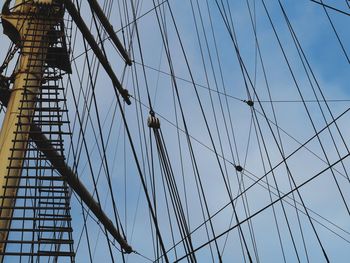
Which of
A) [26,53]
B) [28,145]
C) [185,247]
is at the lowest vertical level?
[185,247]

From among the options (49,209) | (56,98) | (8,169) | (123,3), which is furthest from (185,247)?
(123,3)

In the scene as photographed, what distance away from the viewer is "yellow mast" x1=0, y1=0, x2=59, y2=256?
23.3ft

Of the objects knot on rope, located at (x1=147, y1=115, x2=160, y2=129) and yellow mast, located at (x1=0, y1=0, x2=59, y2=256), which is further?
knot on rope, located at (x1=147, y1=115, x2=160, y2=129)

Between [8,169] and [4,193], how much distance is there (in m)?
0.41

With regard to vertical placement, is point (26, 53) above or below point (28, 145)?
above

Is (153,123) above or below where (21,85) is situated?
below

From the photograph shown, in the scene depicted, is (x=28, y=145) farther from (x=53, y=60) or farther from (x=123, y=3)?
(x=123, y=3)

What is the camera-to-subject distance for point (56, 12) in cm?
952

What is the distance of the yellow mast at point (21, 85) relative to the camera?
7094 mm

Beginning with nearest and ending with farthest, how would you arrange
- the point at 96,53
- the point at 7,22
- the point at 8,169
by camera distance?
the point at 8,169 → the point at 7,22 → the point at 96,53

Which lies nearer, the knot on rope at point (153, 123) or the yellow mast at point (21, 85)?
the yellow mast at point (21, 85)

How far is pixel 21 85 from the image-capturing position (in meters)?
8.27

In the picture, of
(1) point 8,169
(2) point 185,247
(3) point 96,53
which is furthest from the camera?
(3) point 96,53

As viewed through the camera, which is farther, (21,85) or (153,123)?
(21,85)
